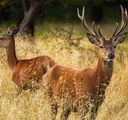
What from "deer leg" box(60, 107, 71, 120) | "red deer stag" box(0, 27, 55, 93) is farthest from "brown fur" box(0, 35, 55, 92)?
"deer leg" box(60, 107, 71, 120)

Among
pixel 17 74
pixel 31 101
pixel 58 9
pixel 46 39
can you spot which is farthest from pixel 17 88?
pixel 58 9

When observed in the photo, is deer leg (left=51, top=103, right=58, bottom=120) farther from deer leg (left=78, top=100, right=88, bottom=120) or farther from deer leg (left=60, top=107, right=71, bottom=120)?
deer leg (left=78, top=100, right=88, bottom=120)

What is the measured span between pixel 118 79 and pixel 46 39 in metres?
5.64

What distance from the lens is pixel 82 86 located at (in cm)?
766

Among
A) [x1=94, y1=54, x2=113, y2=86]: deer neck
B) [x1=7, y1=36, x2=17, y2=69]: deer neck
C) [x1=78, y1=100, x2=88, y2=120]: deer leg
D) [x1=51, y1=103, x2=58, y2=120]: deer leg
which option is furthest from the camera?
[x1=7, y1=36, x2=17, y2=69]: deer neck

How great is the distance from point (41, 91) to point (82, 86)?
30.4 inches

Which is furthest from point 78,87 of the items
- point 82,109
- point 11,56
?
point 11,56

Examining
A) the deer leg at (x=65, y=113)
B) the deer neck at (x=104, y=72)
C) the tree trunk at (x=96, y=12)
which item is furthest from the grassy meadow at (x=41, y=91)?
the tree trunk at (x=96, y=12)

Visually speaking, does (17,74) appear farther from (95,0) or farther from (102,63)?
(95,0)

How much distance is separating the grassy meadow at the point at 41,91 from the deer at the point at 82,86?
0.14 m

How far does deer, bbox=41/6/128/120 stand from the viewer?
24.6 ft

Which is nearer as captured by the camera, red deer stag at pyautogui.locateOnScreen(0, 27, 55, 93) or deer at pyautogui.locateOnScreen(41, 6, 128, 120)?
deer at pyautogui.locateOnScreen(41, 6, 128, 120)

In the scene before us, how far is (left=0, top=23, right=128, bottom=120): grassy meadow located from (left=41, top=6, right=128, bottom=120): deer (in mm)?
136

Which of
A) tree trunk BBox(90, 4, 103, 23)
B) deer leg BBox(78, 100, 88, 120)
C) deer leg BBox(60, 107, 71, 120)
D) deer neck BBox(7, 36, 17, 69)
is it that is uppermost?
tree trunk BBox(90, 4, 103, 23)
